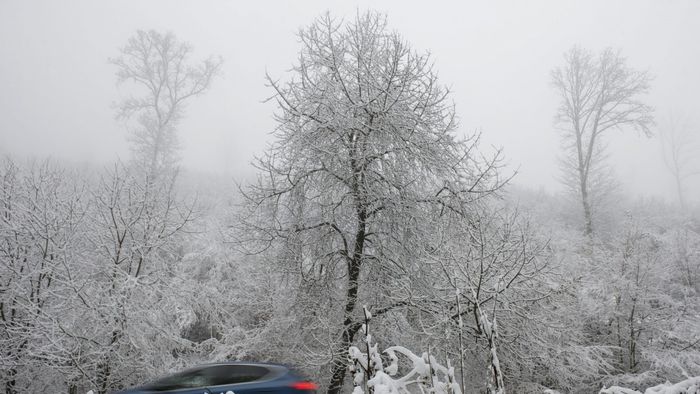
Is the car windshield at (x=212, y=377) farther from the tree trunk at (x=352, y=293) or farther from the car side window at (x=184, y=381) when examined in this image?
the tree trunk at (x=352, y=293)

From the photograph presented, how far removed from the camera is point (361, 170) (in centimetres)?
633

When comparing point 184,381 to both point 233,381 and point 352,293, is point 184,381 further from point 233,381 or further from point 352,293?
point 352,293

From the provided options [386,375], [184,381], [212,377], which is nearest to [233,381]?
[212,377]

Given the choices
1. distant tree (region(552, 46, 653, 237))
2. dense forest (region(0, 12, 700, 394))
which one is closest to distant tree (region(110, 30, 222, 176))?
dense forest (region(0, 12, 700, 394))

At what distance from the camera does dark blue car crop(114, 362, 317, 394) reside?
4547 mm

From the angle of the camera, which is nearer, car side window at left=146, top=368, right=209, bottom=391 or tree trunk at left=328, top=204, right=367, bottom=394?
car side window at left=146, top=368, right=209, bottom=391

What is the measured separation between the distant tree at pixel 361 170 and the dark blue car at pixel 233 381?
160 cm

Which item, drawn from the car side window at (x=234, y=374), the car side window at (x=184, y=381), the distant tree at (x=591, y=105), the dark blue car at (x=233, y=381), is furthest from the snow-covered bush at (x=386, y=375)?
the distant tree at (x=591, y=105)

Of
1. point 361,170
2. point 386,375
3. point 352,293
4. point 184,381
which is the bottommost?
point 184,381

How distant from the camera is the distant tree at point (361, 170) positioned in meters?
6.54

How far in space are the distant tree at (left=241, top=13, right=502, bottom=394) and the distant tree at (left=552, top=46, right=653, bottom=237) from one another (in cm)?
1433

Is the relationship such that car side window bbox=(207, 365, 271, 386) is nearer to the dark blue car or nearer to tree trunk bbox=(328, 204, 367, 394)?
the dark blue car

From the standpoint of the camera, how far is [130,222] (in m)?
8.30

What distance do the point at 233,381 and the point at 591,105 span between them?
21608 millimetres
